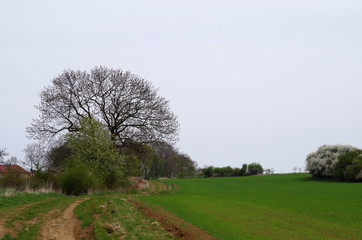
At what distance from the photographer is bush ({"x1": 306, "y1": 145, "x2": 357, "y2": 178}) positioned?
216 ft

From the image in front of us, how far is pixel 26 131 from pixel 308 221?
1380 inches

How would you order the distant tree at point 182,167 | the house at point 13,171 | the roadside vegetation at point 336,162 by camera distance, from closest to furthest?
the house at point 13,171
the roadside vegetation at point 336,162
the distant tree at point 182,167

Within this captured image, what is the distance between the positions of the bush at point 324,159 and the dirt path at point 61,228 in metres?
59.4

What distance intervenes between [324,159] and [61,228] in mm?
63681

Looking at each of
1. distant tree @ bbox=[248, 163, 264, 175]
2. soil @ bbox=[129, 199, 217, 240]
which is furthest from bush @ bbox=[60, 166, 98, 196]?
distant tree @ bbox=[248, 163, 264, 175]

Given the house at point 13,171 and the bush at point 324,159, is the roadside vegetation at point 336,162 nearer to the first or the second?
the bush at point 324,159

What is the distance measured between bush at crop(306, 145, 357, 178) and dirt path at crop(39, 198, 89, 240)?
5943 centimetres

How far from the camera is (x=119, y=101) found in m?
42.1

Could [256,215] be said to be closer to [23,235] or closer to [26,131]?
[23,235]

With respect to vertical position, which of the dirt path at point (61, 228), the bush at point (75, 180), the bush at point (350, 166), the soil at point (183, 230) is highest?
the bush at point (350, 166)

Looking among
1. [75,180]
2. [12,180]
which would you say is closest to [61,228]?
[75,180]

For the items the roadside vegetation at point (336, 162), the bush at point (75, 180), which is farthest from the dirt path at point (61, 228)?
the roadside vegetation at point (336, 162)

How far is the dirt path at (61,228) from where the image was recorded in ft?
38.3

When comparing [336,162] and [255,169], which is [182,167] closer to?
[255,169]
